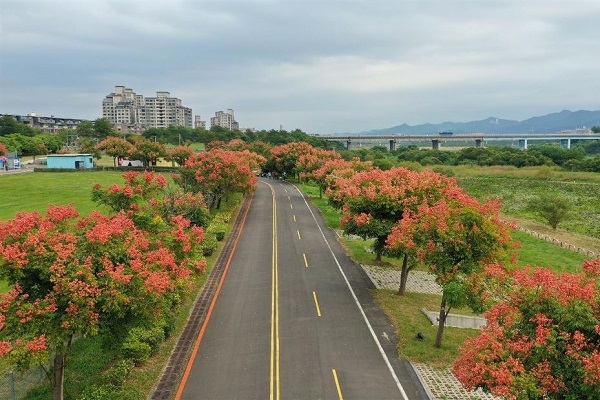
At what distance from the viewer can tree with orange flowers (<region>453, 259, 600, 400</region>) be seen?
355 inches

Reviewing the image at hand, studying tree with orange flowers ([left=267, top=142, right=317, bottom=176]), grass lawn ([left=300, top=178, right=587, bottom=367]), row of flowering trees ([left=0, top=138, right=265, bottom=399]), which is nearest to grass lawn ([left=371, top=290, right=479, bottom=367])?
grass lawn ([left=300, top=178, right=587, bottom=367])

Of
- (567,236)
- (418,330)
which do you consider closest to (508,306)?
(418,330)

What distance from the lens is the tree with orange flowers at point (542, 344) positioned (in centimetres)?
902

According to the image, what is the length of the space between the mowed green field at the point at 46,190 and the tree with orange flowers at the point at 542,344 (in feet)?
118

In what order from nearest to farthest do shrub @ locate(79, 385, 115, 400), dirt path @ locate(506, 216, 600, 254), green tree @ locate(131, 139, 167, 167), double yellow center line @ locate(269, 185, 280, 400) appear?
1. shrub @ locate(79, 385, 115, 400)
2. double yellow center line @ locate(269, 185, 280, 400)
3. dirt path @ locate(506, 216, 600, 254)
4. green tree @ locate(131, 139, 167, 167)

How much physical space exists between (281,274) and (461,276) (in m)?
12.3

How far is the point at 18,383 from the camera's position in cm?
1419

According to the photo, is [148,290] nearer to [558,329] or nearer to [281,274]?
[558,329]

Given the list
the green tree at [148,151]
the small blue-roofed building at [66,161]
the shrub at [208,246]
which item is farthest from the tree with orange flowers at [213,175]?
the small blue-roofed building at [66,161]

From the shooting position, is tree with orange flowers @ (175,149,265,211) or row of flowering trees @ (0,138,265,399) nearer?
row of flowering trees @ (0,138,265,399)

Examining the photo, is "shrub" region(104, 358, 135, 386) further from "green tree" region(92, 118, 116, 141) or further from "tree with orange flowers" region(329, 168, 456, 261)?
"green tree" region(92, 118, 116, 141)

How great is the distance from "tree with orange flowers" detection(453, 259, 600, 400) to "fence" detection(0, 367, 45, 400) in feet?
44.7

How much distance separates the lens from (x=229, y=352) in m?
17.2

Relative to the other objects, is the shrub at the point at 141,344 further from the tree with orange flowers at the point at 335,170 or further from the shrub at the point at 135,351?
the tree with orange flowers at the point at 335,170
